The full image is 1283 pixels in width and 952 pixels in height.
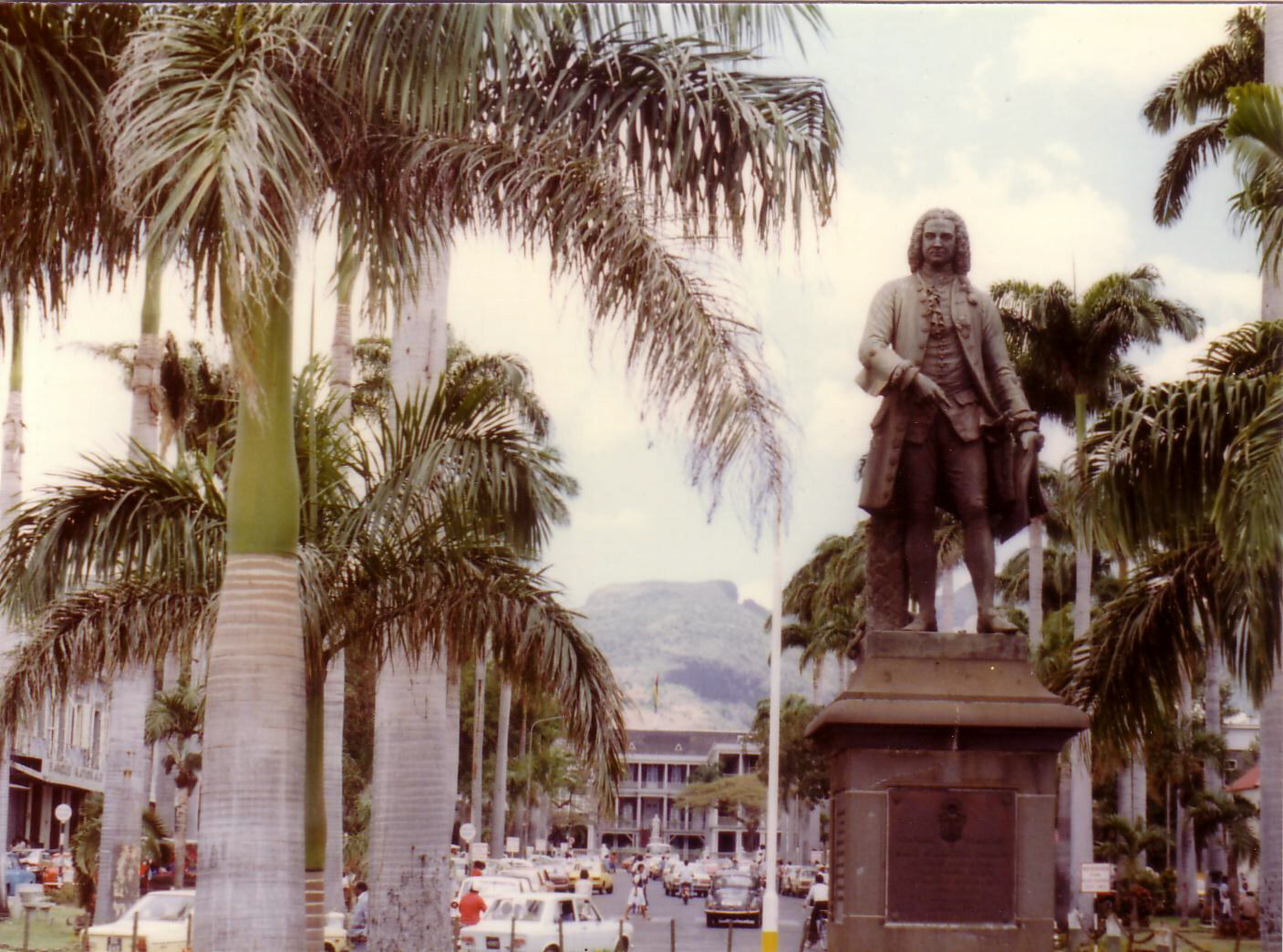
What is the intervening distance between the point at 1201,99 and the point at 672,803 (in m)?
137

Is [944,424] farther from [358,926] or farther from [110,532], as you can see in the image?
[358,926]

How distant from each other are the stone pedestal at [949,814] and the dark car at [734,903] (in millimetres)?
35461

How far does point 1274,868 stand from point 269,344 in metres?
11.0

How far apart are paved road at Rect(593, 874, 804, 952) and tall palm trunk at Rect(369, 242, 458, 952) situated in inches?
213

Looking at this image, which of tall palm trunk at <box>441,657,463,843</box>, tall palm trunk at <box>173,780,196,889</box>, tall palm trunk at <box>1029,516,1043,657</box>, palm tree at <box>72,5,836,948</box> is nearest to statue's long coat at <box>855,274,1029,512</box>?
palm tree at <box>72,5,836,948</box>

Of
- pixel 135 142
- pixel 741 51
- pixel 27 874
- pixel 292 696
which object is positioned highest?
pixel 741 51

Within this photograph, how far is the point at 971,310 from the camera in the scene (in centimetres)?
1005

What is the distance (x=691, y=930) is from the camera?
42500 millimetres

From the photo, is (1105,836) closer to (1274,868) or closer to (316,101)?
(1274,868)

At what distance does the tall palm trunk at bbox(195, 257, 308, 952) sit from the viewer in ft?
33.2

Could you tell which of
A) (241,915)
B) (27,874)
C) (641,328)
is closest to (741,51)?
(641,328)

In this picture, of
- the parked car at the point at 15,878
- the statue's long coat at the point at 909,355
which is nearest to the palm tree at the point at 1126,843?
the parked car at the point at 15,878

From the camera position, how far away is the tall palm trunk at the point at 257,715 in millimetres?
10125

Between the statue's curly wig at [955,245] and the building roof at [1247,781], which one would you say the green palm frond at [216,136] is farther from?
the building roof at [1247,781]
